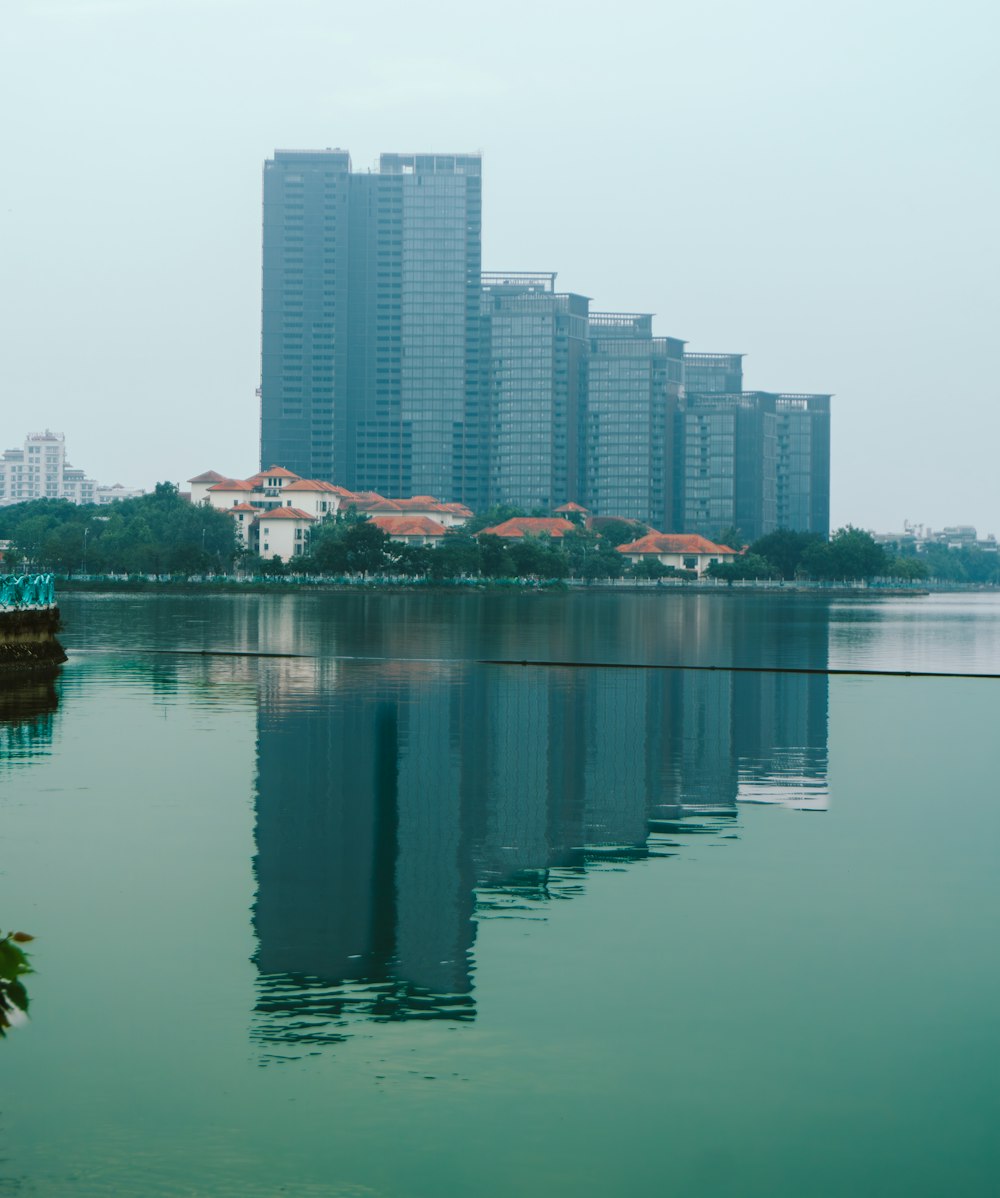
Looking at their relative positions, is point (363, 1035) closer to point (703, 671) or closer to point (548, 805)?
point (548, 805)

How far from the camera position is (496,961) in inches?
471

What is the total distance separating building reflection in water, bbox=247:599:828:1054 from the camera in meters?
11.8

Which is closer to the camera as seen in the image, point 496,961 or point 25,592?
point 496,961

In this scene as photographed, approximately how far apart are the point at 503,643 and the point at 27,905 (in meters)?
50.7

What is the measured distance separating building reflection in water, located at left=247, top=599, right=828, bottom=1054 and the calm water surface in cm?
7

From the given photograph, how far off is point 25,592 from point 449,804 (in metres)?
27.9

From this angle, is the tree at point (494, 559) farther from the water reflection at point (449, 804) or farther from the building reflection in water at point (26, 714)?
the water reflection at point (449, 804)

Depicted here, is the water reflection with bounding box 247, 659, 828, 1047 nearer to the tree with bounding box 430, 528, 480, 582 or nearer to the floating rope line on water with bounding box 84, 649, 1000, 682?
the floating rope line on water with bounding box 84, 649, 1000, 682

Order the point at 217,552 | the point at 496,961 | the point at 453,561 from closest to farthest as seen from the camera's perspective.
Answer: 1. the point at 496,961
2. the point at 453,561
3. the point at 217,552

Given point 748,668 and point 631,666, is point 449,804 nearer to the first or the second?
point 631,666

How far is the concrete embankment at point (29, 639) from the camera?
4025 centimetres

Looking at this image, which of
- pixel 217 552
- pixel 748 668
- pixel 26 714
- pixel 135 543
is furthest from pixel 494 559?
pixel 26 714

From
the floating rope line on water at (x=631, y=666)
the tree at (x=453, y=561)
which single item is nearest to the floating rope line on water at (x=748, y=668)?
the floating rope line on water at (x=631, y=666)

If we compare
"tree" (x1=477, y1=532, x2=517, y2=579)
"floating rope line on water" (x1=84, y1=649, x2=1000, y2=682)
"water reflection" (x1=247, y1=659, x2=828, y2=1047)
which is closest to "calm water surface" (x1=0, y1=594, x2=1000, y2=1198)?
"water reflection" (x1=247, y1=659, x2=828, y2=1047)
